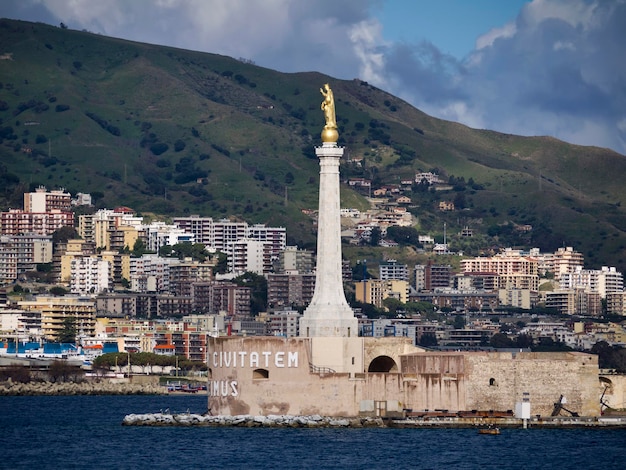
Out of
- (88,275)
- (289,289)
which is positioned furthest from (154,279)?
(289,289)

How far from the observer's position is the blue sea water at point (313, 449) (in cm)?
6294

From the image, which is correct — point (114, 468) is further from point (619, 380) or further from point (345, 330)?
point (619, 380)

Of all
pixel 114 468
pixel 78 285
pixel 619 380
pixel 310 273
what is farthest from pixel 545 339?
pixel 114 468

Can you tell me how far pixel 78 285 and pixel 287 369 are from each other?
4940 inches

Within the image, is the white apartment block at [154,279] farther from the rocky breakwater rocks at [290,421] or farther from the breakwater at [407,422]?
the breakwater at [407,422]

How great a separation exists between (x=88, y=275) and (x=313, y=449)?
132435 millimetres

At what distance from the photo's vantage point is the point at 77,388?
124 m

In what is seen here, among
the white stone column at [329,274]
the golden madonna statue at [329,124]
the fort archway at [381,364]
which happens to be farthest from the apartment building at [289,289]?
the white stone column at [329,274]

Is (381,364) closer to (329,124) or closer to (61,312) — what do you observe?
(329,124)

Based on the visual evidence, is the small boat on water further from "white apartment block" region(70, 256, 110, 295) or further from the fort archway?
"white apartment block" region(70, 256, 110, 295)

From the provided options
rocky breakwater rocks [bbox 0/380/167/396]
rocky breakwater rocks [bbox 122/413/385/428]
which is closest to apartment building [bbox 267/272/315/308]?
rocky breakwater rocks [bbox 0/380/167/396]

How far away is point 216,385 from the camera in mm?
72625

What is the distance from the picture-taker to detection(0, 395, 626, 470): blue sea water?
206 feet

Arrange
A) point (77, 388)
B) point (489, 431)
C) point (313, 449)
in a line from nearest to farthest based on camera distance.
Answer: point (313, 449) < point (489, 431) < point (77, 388)
